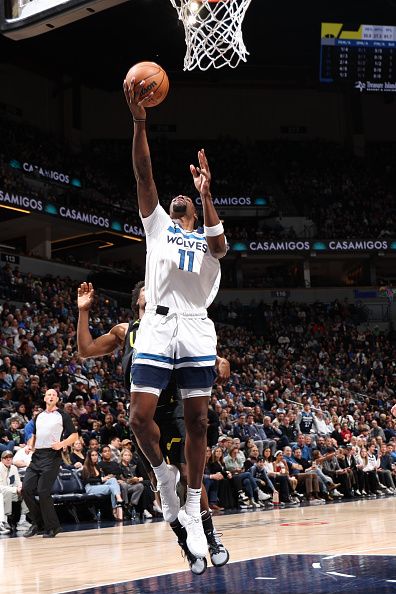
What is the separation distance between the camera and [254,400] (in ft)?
65.9

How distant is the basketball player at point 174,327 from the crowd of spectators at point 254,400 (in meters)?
1.96

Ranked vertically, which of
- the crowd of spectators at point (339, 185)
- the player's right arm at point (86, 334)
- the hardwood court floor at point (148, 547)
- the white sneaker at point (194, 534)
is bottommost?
the hardwood court floor at point (148, 547)

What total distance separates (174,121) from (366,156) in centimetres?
868

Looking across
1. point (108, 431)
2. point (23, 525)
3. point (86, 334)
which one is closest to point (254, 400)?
point (108, 431)

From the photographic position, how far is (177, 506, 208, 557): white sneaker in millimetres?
4375

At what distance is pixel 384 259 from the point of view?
35.2m

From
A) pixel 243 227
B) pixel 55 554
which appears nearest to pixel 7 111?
pixel 243 227

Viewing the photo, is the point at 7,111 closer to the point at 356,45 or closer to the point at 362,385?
the point at 356,45

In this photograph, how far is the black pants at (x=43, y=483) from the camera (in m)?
9.21

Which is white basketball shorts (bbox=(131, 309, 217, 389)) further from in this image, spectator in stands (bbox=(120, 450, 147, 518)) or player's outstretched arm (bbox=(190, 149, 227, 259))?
spectator in stands (bbox=(120, 450, 147, 518))

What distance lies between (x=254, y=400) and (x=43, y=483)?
445 inches

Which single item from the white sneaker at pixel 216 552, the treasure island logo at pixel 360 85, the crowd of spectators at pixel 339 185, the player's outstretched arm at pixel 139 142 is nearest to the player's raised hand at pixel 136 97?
the player's outstretched arm at pixel 139 142

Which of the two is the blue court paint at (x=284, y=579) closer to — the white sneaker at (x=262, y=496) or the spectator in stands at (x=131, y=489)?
the spectator in stands at (x=131, y=489)

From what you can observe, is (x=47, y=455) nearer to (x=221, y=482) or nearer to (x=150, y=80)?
(x=221, y=482)
